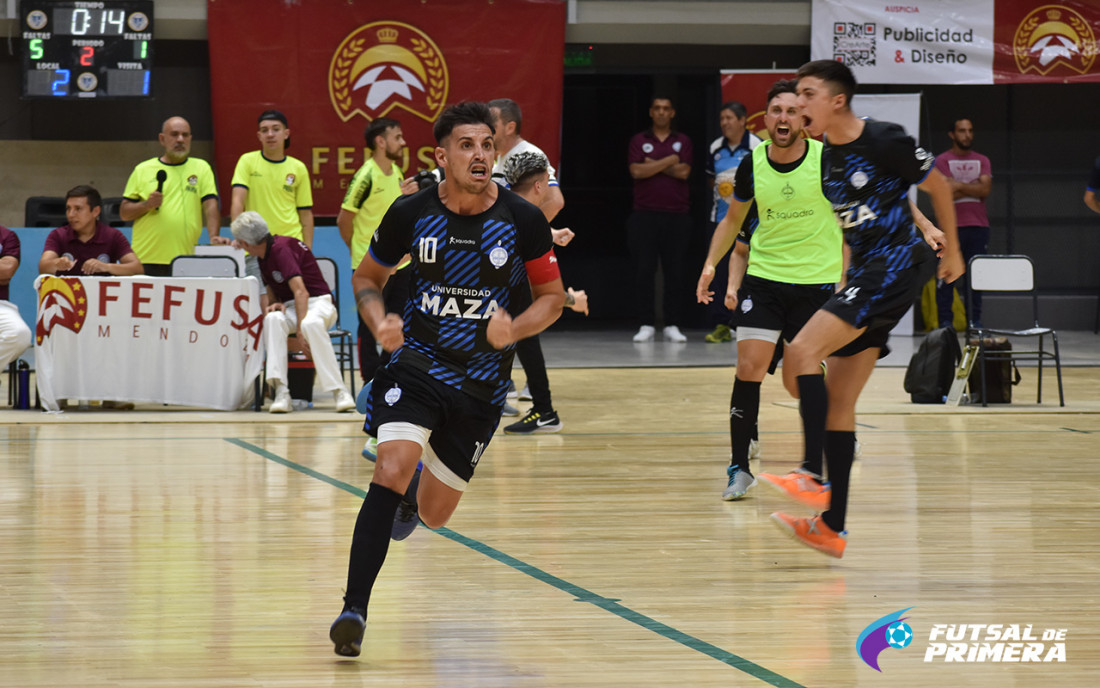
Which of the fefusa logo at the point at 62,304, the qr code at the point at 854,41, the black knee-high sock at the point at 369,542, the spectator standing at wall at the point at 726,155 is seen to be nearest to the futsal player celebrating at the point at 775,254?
the black knee-high sock at the point at 369,542

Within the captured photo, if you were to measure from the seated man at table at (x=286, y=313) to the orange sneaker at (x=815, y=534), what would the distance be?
513 centimetres

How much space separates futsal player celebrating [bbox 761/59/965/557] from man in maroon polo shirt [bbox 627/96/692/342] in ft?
30.6

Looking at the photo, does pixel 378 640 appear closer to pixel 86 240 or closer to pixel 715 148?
pixel 86 240

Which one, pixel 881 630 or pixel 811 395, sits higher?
pixel 811 395

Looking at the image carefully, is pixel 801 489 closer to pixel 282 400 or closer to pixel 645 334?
pixel 282 400

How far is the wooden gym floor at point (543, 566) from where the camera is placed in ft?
11.5

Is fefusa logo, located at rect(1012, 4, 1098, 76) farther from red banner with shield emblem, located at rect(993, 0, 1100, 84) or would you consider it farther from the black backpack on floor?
the black backpack on floor

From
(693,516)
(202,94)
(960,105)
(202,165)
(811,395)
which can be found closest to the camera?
(811,395)

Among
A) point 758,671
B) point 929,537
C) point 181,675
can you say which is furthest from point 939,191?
point 181,675

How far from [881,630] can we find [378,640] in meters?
1.41

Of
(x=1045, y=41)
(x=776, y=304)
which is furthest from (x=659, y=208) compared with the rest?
(x=776, y=304)

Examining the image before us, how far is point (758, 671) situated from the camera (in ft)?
11.2

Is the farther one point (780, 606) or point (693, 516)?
point (693, 516)

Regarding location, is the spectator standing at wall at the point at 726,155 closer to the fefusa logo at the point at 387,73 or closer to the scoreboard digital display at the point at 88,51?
the fefusa logo at the point at 387,73
